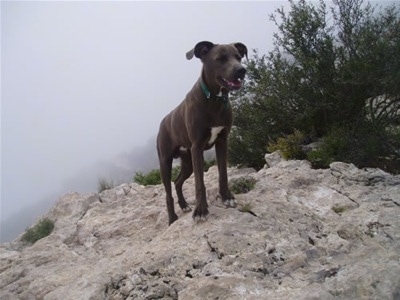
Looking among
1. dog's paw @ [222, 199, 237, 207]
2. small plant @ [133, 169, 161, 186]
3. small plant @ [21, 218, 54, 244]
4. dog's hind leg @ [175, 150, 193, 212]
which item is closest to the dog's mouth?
dog's paw @ [222, 199, 237, 207]

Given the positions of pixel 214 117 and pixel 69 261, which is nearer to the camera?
pixel 214 117

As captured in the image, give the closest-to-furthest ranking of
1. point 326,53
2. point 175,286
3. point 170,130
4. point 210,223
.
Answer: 1. point 175,286
2. point 210,223
3. point 170,130
4. point 326,53

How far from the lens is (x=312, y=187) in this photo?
538 centimetres

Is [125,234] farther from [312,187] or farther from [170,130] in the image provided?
[312,187]

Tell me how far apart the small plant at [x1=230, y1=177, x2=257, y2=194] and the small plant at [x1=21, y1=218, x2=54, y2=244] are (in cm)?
416

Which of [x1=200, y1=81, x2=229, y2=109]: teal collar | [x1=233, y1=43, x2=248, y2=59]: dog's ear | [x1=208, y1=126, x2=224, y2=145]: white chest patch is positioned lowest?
[x1=208, y1=126, x2=224, y2=145]: white chest patch

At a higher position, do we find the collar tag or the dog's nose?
the dog's nose

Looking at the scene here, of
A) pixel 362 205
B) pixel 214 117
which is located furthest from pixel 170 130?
pixel 362 205

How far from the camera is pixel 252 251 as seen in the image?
12.3 ft

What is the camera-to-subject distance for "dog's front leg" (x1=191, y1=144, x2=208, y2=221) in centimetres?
446

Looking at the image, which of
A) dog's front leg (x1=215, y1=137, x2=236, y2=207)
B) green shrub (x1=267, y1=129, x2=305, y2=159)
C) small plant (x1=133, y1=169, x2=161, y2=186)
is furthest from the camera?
small plant (x1=133, y1=169, x2=161, y2=186)

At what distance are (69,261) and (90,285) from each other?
4.48 ft

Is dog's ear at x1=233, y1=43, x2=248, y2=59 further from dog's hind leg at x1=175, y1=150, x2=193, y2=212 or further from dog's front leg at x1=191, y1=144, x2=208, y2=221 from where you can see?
dog's hind leg at x1=175, y1=150, x2=193, y2=212

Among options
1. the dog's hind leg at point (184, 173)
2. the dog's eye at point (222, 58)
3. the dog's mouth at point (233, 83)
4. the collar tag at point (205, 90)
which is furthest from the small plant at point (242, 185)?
the dog's eye at point (222, 58)
